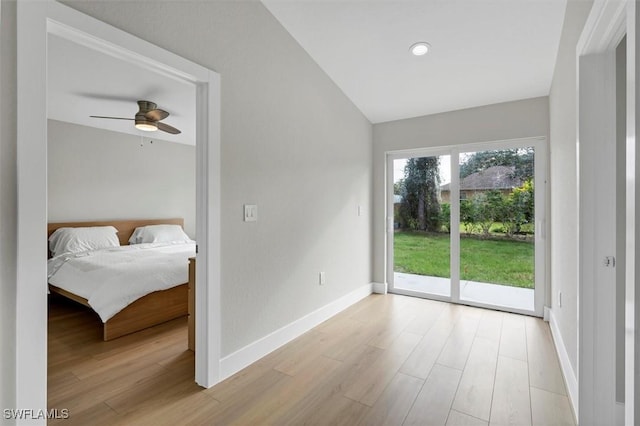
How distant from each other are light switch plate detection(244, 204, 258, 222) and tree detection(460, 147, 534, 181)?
2630 millimetres

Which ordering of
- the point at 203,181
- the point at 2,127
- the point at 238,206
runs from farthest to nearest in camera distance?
the point at 238,206 < the point at 203,181 < the point at 2,127

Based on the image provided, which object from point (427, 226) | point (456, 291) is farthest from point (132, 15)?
point (456, 291)

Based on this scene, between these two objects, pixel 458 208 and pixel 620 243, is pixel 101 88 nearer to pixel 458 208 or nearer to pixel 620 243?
pixel 458 208

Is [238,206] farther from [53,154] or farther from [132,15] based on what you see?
[53,154]

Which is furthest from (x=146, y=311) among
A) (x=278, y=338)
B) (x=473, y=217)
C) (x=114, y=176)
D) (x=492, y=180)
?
(x=492, y=180)

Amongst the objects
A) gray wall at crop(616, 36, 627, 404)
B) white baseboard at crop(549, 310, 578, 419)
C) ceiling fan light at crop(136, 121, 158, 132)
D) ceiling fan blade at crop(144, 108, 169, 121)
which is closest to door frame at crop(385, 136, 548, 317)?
white baseboard at crop(549, 310, 578, 419)

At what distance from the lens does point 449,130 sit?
3602mm

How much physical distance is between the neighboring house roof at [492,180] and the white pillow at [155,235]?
14.4ft

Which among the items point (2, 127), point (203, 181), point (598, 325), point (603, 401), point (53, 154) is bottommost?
point (603, 401)

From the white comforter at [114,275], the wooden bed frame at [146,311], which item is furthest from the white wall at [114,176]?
the wooden bed frame at [146,311]

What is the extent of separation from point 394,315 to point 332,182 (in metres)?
1.61

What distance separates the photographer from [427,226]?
3838 mm

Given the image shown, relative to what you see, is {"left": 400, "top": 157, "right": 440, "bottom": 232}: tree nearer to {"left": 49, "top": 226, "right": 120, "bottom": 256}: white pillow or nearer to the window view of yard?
the window view of yard

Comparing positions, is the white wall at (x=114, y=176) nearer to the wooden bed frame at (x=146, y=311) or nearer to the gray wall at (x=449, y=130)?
the wooden bed frame at (x=146, y=311)
